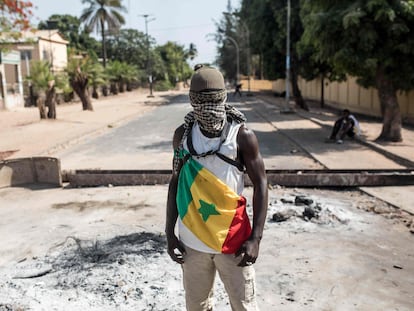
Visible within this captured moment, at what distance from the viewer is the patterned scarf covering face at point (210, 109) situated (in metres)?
2.47

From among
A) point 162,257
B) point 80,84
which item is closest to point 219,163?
point 162,257

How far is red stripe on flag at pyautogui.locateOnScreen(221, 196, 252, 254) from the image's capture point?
2.47 m

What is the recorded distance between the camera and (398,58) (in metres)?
12.6

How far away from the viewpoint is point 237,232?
8.24 ft

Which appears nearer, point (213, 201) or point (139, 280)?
point (213, 201)

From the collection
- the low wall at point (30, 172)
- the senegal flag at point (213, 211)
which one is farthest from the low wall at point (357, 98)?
the senegal flag at point (213, 211)

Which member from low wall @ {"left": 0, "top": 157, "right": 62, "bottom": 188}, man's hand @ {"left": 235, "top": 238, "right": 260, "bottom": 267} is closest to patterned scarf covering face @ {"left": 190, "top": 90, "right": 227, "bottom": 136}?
man's hand @ {"left": 235, "top": 238, "right": 260, "bottom": 267}

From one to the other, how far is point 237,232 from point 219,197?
213 millimetres

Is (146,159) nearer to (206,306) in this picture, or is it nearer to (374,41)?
(374,41)

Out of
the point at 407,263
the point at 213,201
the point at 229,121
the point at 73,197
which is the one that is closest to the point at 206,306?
the point at 213,201

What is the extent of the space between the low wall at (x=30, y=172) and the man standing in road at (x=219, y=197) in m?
6.75

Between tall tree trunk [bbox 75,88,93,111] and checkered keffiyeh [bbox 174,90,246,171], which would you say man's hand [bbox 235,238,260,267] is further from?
tall tree trunk [bbox 75,88,93,111]

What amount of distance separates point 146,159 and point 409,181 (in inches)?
231

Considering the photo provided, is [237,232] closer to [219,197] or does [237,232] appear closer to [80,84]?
[219,197]
